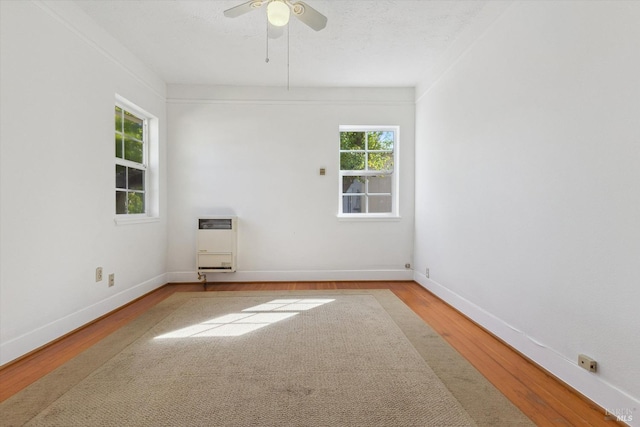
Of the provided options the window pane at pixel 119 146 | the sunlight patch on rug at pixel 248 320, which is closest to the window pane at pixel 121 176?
the window pane at pixel 119 146

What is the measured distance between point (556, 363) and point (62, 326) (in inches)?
140

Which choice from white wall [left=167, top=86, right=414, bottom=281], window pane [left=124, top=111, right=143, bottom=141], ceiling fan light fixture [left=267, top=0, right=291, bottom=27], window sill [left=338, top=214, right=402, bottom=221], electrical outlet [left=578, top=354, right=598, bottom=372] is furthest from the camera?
window sill [left=338, top=214, right=402, bottom=221]

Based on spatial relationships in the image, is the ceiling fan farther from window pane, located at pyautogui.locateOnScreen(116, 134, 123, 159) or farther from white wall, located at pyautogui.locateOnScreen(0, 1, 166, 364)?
window pane, located at pyautogui.locateOnScreen(116, 134, 123, 159)

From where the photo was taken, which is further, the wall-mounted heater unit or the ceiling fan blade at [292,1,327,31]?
the wall-mounted heater unit

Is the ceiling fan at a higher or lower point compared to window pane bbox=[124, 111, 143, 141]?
higher

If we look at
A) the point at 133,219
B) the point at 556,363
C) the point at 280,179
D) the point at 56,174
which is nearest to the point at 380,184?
the point at 280,179

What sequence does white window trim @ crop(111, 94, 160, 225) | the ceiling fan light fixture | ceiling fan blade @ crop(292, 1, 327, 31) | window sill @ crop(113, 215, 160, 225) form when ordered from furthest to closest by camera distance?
white window trim @ crop(111, 94, 160, 225), window sill @ crop(113, 215, 160, 225), ceiling fan blade @ crop(292, 1, 327, 31), the ceiling fan light fixture

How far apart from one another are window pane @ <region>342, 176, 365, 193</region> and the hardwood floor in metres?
1.69

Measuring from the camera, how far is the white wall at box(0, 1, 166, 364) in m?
2.12

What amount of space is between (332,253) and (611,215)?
3266 millimetres

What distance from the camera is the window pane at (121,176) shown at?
349 centimetres

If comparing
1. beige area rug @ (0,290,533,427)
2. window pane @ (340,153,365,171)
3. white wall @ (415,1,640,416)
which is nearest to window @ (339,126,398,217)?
window pane @ (340,153,365,171)

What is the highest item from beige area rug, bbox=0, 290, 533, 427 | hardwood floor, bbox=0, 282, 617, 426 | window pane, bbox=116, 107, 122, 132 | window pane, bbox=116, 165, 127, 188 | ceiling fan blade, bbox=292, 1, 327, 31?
ceiling fan blade, bbox=292, 1, 327, 31

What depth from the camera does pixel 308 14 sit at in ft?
7.33
